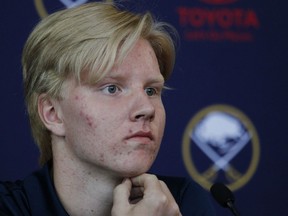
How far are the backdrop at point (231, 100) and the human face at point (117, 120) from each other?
74cm

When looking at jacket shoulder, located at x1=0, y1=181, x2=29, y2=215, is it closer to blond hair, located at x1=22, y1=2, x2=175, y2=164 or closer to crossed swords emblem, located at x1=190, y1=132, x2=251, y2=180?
blond hair, located at x1=22, y1=2, x2=175, y2=164

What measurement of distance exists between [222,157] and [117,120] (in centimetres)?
93

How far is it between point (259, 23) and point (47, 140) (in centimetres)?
101

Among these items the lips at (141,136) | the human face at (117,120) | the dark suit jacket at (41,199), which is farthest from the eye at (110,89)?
the dark suit jacket at (41,199)

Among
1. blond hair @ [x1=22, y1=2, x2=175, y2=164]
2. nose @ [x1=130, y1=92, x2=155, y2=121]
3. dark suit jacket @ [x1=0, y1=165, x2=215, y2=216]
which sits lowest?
dark suit jacket @ [x1=0, y1=165, x2=215, y2=216]

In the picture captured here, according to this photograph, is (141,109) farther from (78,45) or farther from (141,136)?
(78,45)

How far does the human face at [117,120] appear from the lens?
1190 millimetres

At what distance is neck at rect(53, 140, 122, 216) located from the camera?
50.0 inches

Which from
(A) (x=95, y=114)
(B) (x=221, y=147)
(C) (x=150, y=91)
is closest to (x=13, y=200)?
(A) (x=95, y=114)

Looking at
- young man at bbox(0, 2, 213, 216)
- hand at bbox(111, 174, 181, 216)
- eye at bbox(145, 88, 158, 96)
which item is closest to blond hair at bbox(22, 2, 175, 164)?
young man at bbox(0, 2, 213, 216)

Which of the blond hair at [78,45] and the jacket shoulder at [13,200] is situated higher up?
the blond hair at [78,45]

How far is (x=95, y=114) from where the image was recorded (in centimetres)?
121

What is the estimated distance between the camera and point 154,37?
1.36 meters

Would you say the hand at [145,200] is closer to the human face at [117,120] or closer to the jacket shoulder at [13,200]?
the human face at [117,120]
